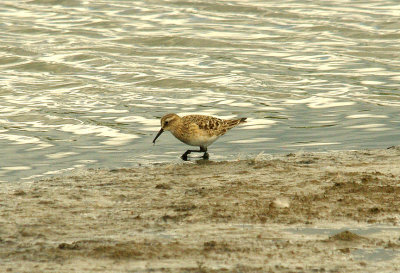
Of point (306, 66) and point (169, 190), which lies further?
point (306, 66)

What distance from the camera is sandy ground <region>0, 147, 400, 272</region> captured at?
777 cm

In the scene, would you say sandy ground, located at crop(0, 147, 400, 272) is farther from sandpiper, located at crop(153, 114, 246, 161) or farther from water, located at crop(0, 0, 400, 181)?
water, located at crop(0, 0, 400, 181)

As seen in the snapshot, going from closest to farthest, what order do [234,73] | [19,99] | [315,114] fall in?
[315,114], [19,99], [234,73]

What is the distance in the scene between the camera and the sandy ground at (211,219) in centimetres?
777

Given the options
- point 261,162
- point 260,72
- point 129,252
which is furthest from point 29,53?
point 129,252

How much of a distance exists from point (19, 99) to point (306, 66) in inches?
296

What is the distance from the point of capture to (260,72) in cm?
2103

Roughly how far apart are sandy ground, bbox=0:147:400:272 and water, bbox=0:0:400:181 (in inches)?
64.9

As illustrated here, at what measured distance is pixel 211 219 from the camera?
9258 mm

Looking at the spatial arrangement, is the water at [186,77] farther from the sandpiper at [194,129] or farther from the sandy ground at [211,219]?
the sandy ground at [211,219]

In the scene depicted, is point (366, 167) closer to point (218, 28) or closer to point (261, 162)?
point (261, 162)

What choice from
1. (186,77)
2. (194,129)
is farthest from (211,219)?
(186,77)

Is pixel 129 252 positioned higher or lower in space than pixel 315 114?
higher

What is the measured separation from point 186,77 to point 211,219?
11417mm
